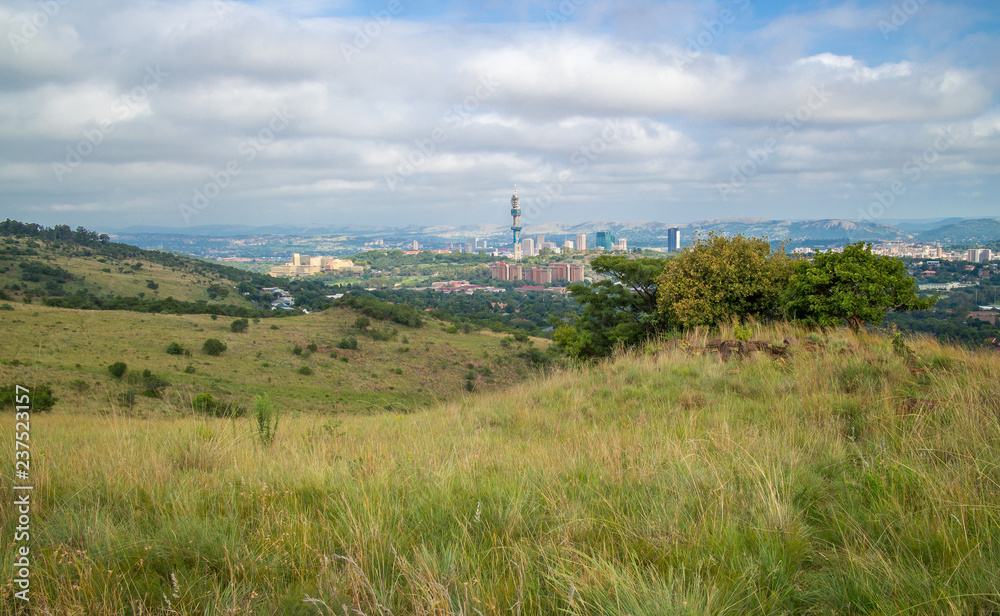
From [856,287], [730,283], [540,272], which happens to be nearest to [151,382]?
[730,283]

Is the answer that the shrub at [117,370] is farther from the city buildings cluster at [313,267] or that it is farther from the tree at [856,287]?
the city buildings cluster at [313,267]

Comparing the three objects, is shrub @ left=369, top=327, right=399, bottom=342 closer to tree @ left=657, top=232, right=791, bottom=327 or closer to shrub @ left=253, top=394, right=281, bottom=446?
tree @ left=657, top=232, right=791, bottom=327

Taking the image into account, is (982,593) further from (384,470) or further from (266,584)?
(384,470)

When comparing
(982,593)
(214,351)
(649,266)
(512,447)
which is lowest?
(214,351)

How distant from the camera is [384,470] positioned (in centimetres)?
329

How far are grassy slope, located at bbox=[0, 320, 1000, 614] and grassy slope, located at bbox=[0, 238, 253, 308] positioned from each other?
77895 millimetres

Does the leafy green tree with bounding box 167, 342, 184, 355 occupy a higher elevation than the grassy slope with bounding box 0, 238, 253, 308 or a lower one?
lower

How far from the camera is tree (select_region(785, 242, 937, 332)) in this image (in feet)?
33.7

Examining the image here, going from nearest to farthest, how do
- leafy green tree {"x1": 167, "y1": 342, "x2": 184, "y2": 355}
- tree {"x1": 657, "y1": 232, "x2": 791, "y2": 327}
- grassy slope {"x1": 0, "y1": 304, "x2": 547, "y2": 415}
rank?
tree {"x1": 657, "y1": 232, "x2": 791, "y2": 327}
grassy slope {"x1": 0, "y1": 304, "x2": 547, "y2": 415}
leafy green tree {"x1": 167, "y1": 342, "x2": 184, "y2": 355}

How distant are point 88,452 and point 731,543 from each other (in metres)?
4.58

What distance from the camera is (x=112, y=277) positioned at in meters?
72.8

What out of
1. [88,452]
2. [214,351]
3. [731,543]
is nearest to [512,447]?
[731,543]

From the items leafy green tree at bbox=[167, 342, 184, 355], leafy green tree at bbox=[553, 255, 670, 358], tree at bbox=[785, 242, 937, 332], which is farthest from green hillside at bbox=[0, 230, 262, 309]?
tree at bbox=[785, 242, 937, 332]

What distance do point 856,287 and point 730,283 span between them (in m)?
3.21
